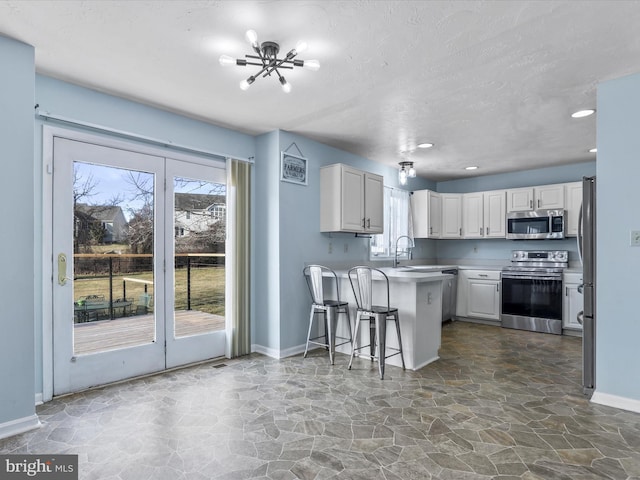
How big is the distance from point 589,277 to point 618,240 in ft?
1.26

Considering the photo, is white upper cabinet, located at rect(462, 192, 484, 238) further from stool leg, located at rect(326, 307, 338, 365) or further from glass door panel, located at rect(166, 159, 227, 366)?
glass door panel, located at rect(166, 159, 227, 366)

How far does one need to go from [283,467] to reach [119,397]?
169 centimetres

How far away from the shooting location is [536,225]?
572cm

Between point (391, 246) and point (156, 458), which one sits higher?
point (391, 246)

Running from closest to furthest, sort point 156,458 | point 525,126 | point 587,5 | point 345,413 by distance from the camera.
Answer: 1. point 587,5
2. point 156,458
3. point 345,413
4. point 525,126

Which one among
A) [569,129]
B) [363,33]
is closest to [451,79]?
[363,33]

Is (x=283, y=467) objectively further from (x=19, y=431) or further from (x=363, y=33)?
(x=363, y=33)

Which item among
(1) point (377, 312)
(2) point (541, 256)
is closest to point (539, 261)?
(2) point (541, 256)

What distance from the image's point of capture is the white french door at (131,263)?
3.03 metres

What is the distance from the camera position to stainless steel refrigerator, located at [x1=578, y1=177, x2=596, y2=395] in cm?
302

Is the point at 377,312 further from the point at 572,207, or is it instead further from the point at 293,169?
the point at 572,207

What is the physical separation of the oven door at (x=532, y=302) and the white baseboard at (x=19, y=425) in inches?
228

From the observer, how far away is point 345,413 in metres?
2.71

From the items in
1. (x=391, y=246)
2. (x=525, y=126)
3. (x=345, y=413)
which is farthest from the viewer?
(x=391, y=246)
